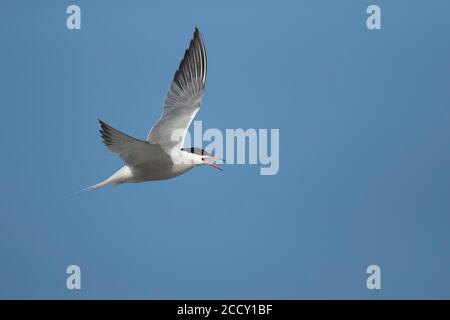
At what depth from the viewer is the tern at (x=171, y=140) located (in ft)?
33.6

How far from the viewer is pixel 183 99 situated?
11883mm

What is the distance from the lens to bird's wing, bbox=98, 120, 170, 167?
32.1 ft

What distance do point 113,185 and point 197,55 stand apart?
97.0 inches

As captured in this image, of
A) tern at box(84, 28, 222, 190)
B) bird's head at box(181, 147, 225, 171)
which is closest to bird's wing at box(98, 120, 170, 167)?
tern at box(84, 28, 222, 190)

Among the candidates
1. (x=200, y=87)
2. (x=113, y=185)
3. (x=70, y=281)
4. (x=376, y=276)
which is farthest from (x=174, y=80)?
(x=376, y=276)

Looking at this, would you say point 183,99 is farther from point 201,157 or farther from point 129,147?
point 129,147

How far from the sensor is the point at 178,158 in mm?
10789

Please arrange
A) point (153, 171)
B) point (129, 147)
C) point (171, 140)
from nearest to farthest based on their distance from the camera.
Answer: point (129, 147)
point (153, 171)
point (171, 140)

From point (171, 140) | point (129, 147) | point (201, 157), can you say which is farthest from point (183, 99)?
point (129, 147)

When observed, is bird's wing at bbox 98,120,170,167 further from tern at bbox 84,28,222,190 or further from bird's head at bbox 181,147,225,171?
bird's head at bbox 181,147,225,171

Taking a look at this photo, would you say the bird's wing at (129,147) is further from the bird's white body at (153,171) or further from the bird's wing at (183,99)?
the bird's wing at (183,99)

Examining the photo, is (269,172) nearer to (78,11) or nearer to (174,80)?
(174,80)

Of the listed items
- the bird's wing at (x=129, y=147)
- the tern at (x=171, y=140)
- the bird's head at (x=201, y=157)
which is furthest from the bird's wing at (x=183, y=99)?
the bird's wing at (x=129, y=147)

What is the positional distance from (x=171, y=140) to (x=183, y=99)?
2.72ft
